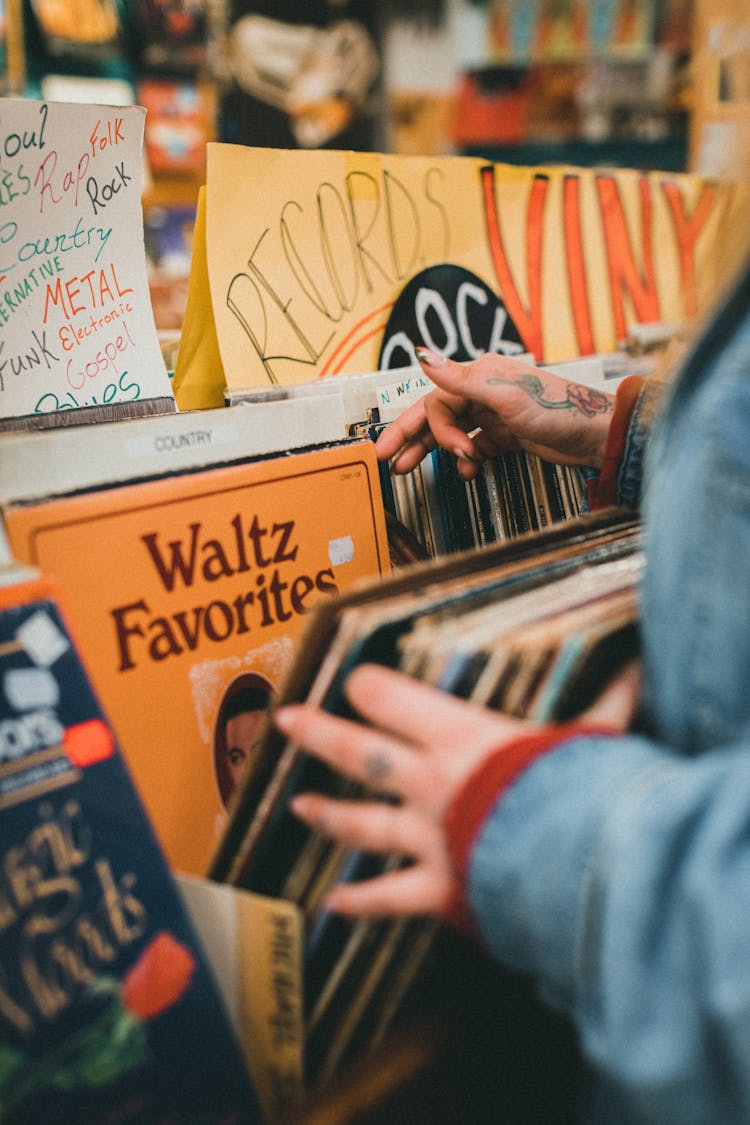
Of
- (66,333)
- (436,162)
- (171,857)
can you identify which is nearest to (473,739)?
(171,857)

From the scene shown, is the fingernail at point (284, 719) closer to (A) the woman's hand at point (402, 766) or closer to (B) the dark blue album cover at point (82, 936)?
(A) the woman's hand at point (402, 766)

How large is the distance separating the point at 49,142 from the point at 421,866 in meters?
0.87

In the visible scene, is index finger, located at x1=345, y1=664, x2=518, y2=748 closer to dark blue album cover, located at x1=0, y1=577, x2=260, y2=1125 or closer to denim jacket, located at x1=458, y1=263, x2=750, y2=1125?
denim jacket, located at x1=458, y1=263, x2=750, y2=1125

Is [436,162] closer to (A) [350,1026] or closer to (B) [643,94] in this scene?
(A) [350,1026]

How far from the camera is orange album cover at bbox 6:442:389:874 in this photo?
726 mm

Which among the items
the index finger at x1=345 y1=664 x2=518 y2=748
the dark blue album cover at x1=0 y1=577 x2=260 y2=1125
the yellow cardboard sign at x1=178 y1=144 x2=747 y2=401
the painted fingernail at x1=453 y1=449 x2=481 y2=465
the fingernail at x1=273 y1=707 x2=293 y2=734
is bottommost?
the dark blue album cover at x1=0 y1=577 x2=260 y2=1125

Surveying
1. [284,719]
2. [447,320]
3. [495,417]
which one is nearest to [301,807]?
[284,719]

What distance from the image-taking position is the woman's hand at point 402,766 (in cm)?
51

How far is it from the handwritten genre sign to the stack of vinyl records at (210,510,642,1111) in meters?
0.55

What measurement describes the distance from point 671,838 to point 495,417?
74cm

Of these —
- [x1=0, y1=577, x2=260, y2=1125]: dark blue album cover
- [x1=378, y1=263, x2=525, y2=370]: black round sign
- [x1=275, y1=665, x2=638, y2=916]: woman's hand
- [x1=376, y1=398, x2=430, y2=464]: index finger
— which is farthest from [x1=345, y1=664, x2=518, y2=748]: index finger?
[x1=378, y1=263, x2=525, y2=370]: black round sign

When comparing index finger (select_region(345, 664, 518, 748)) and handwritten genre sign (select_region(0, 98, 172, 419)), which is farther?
handwritten genre sign (select_region(0, 98, 172, 419))

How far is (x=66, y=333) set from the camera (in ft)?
3.17

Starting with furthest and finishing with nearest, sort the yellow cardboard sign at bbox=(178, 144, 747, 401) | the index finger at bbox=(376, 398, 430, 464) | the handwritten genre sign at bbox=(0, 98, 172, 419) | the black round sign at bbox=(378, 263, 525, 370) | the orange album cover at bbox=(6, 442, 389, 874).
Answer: the black round sign at bbox=(378, 263, 525, 370)
the yellow cardboard sign at bbox=(178, 144, 747, 401)
the index finger at bbox=(376, 398, 430, 464)
the handwritten genre sign at bbox=(0, 98, 172, 419)
the orange album cover at bbox=(6, 442, 389, 874)
